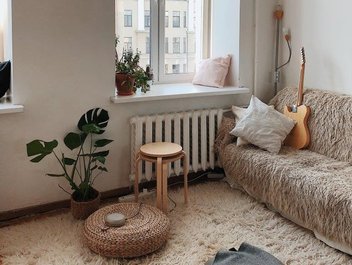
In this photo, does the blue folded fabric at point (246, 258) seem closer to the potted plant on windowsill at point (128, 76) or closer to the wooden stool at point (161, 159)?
the wooden stool at point (161, 159)

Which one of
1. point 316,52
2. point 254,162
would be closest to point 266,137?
point 254,162

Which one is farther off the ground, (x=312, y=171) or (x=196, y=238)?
(x=312, y=171)

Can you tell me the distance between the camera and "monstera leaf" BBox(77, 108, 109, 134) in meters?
2.81

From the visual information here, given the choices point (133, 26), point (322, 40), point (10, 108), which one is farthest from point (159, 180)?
point (322, 40)

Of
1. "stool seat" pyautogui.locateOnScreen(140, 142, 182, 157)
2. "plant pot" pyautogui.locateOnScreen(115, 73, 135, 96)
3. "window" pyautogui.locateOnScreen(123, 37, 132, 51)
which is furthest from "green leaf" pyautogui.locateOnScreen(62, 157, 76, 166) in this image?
"window" pyautogui.locateOnScreen(123, 37, 132, 51)

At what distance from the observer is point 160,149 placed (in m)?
2.88

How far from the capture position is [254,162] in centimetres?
289

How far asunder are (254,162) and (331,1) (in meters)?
1.34

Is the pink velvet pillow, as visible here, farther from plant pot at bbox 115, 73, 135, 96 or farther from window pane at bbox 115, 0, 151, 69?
plant pot at bbox 115, 73, 135, 96

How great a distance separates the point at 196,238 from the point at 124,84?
1214 millimetres

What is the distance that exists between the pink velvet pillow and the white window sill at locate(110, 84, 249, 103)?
63 millimetres

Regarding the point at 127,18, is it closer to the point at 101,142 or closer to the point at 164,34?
the point at 164,34

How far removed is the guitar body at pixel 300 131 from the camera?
305cm

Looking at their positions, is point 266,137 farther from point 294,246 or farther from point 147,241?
point 147,241
